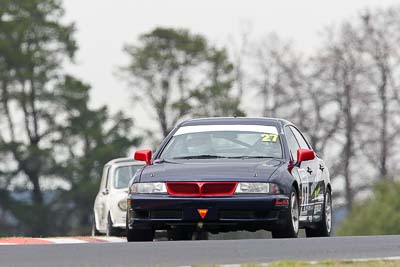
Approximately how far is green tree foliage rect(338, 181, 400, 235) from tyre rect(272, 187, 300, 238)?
5752cm

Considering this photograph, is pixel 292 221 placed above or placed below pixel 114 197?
above

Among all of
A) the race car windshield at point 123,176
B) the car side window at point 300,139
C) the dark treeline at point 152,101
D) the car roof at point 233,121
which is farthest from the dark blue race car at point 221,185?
the dark treeline at point 152,101

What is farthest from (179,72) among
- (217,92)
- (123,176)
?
(123,176)

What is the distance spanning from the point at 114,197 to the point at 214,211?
10.1 metres

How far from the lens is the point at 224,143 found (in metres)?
19.1

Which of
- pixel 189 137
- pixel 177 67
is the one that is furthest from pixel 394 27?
pixel 189 137

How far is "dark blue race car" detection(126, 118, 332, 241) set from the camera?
17.9 meters

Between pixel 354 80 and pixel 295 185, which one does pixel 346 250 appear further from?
pixel 354 80

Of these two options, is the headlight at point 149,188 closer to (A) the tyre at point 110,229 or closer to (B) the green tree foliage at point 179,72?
(A) the tyre at point 110,229

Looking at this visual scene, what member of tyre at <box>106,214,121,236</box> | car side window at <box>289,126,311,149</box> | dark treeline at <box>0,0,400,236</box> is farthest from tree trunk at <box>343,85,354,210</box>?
car side window at <box>289,126,311,149</box>

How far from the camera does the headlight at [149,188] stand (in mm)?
18000

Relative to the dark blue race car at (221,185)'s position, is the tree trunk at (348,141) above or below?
below

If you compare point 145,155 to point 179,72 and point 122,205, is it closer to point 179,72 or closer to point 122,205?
point 122,205

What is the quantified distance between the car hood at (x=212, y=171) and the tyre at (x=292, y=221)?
1.36 feet
